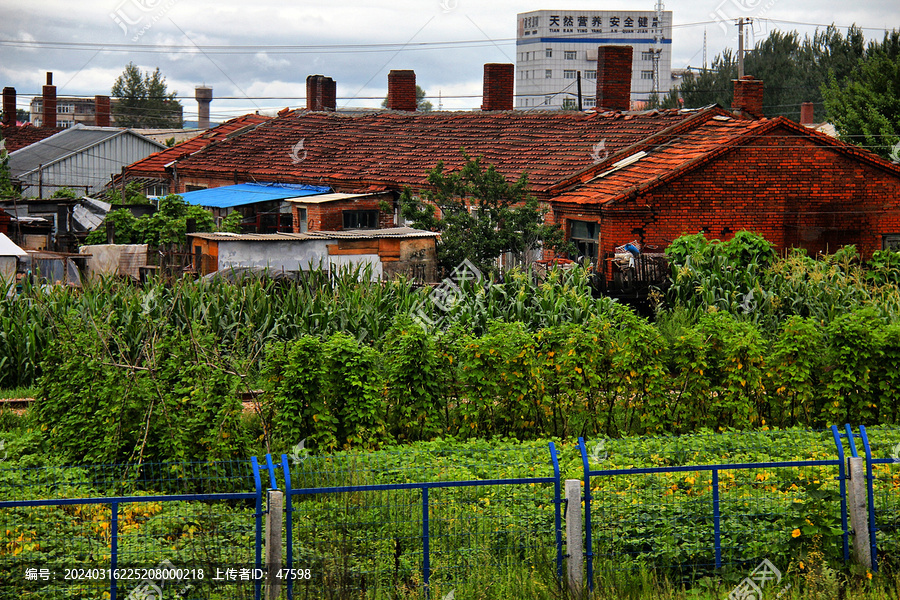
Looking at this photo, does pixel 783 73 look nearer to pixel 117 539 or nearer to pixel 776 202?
pixel 776 202

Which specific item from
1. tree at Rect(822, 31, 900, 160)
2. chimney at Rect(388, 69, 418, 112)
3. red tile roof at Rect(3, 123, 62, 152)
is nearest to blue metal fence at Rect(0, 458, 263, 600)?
tree at Rect(822, 31, 900, 160)

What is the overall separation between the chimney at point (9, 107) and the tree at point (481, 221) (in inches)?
2006

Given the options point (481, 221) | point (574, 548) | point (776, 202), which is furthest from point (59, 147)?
point (574, 548)

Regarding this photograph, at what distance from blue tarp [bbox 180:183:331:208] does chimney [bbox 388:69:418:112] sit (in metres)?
8.28

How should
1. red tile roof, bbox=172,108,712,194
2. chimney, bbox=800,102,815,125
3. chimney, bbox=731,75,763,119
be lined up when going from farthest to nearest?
chimney, bbox=800,102,815,125, chimney, bbox=731,75,763,119, red tile roof, bbox=172,108,712,194

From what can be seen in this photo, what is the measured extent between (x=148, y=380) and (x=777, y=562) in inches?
244

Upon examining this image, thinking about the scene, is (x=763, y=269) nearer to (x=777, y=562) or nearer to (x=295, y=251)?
(x=295, y=251)

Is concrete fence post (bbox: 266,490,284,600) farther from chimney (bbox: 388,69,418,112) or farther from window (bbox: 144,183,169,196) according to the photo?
window (bbox: 144,183,169,196)

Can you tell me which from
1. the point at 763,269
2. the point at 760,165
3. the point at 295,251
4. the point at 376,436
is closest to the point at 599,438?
the point at 376,436

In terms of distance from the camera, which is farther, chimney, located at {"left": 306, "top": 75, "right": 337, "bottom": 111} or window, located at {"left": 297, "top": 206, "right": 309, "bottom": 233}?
chimney, located at {"left": 306, "top": 75, "right": 337, "bottom": 111}

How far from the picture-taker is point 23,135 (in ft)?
188

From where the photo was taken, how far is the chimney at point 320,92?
140 ft

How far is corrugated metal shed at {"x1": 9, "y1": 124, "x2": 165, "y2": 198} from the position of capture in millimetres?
47062

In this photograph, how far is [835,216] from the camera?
895 inches
